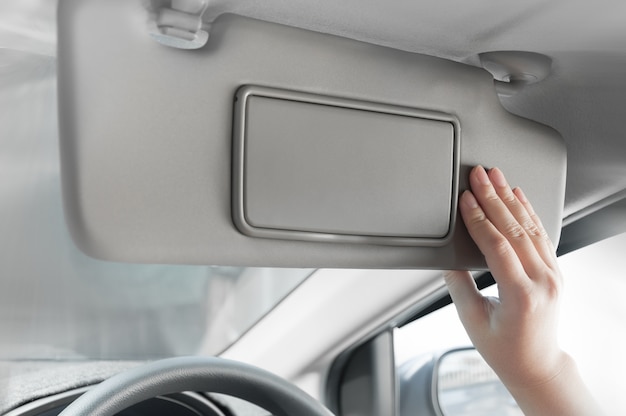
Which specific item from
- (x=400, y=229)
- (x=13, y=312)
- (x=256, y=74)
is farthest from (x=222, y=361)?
(x=13, y=312)

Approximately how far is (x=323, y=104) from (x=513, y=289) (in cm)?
35

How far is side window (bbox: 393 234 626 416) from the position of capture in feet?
5.61

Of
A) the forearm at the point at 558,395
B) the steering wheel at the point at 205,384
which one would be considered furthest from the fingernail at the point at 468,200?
the steering wheel at the point at 205,384

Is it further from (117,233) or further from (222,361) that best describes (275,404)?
(117,233)

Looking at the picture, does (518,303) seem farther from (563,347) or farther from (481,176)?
(563,347)

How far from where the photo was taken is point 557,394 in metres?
1.10

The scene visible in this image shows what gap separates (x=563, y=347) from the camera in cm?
175

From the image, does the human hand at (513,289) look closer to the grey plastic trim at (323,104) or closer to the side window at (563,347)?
the grey plastic trim at (323,104)

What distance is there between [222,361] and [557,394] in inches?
19.9

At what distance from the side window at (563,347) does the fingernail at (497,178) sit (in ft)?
2.40

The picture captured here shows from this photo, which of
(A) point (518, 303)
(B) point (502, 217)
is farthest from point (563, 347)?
(B) point (502, 217)

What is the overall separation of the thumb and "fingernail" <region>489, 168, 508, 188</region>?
24cm

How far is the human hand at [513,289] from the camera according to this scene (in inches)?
35.1

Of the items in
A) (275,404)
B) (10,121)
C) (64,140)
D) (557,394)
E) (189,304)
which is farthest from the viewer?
(189,304)
